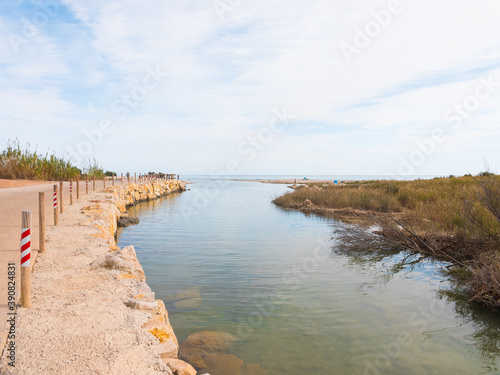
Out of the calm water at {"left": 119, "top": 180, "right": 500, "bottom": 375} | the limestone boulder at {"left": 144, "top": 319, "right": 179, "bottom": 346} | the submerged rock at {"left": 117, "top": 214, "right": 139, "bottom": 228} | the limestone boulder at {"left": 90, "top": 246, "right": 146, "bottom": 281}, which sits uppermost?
the limestone boulder at {"left": 90, "top": 246, "right": 146, "bottom": 281}

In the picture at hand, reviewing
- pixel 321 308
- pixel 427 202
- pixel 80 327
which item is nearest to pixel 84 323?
pixel 80 327

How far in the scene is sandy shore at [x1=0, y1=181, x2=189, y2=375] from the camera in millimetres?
3902

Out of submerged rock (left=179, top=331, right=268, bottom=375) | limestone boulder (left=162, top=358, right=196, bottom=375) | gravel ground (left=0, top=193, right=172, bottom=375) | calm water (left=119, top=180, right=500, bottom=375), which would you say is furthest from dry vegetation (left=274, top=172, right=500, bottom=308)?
gravel ground (left=0, top=193, right=172, bottom=375)

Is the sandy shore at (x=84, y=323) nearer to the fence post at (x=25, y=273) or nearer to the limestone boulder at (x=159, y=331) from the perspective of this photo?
the limestone boulder at (x=159, y=331)

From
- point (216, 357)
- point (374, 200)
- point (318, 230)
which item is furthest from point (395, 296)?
point (374, 200)

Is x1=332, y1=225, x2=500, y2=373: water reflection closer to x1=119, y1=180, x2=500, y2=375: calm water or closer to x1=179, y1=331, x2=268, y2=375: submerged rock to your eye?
x1=119, y1=180, x2=500, y2=375: calm water

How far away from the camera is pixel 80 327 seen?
4719 mm

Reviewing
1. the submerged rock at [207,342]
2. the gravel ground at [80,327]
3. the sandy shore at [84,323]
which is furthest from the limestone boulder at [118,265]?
the submerged rock at [207,342]

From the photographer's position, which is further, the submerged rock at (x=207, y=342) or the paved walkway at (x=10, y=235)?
the submerged rock at (x=207, y=342)

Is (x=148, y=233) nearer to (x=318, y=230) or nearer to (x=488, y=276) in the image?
(x=318, y=230)

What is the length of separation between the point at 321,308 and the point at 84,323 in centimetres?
514

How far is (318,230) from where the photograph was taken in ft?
62.8

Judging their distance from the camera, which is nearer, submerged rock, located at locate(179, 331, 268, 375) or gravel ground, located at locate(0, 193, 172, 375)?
gravel ground, located at locate(0, 193, 172, 375)

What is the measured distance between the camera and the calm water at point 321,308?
6.05 metres
